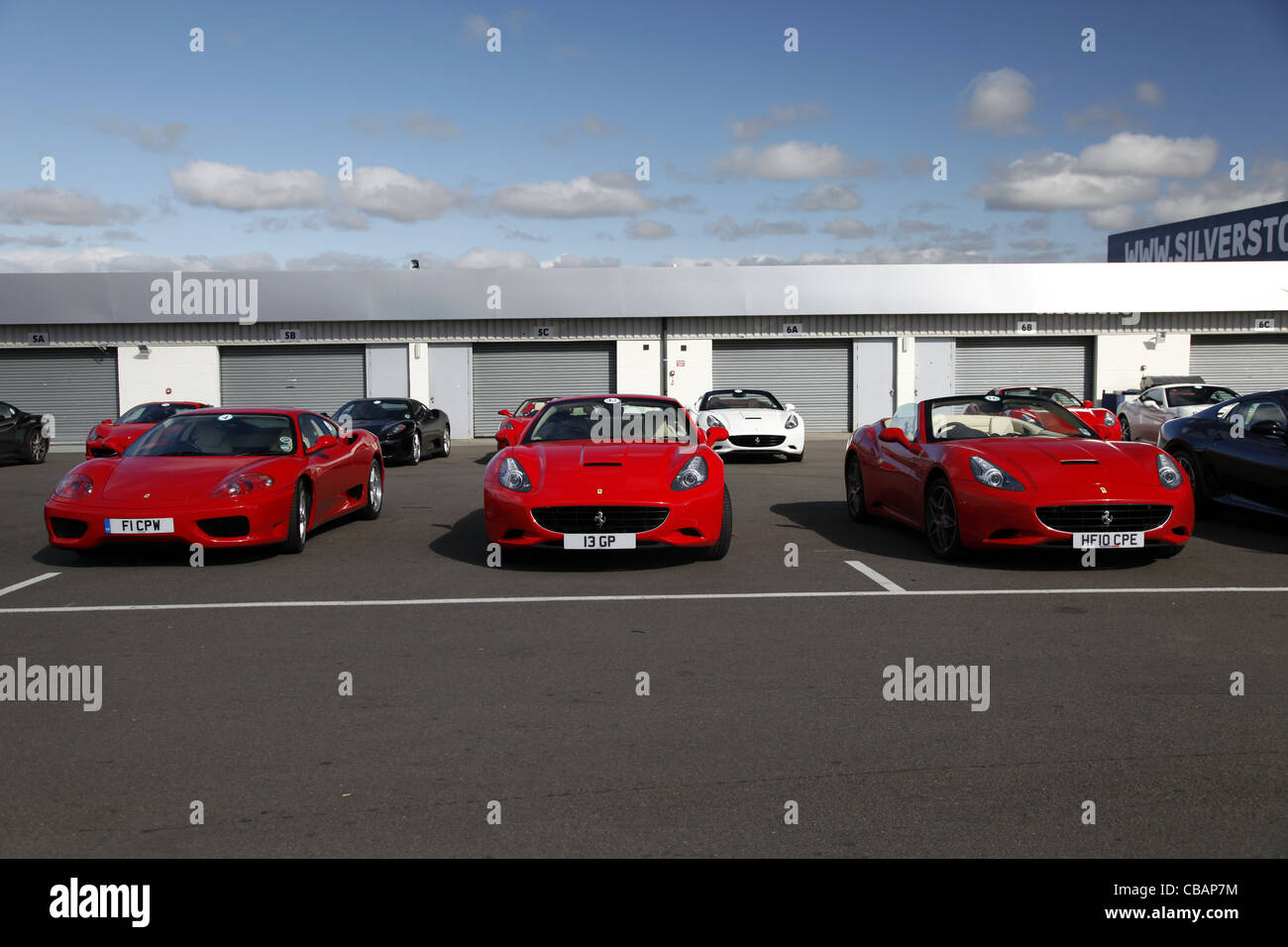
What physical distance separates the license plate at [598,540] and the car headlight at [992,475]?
261 centimetres

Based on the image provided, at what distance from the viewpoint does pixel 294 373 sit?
104 ft

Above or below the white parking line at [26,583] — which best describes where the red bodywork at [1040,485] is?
above

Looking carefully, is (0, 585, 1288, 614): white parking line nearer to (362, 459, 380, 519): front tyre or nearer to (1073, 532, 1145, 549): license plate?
(1073, 532, 1145, 549): license plate

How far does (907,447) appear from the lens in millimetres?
9523

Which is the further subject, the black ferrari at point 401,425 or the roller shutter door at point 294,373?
the roller shutter door at point 294,373

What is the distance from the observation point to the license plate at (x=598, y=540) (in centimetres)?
795

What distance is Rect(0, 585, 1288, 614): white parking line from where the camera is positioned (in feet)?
22.8

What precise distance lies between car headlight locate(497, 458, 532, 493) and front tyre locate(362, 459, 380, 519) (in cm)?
336

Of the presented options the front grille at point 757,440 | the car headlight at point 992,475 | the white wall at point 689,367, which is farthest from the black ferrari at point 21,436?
the car headlight at point 992,475

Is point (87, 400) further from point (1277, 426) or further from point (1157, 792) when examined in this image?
point (1157, 792)

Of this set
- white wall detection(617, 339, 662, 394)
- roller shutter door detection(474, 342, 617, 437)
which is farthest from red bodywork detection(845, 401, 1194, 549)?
roller shutter door detection(474, 342, 617, 437)

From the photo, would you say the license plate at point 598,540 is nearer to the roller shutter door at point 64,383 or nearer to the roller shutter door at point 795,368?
the roller shutter door at point 795,368

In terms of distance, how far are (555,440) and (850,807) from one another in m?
6.08

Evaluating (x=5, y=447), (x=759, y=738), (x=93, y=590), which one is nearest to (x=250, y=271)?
(x=5, y=447)
